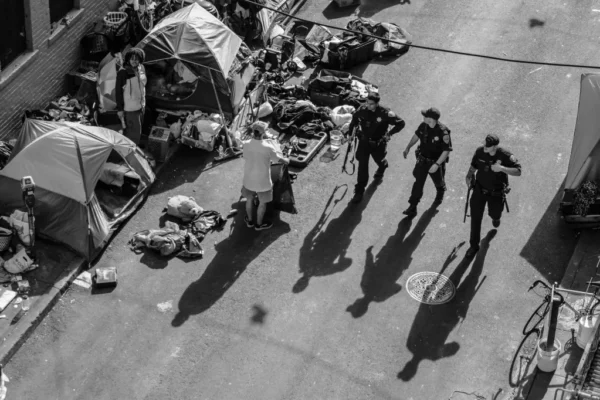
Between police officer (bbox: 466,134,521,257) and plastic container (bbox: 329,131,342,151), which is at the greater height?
police officer (bbox: 466,134,521,257)

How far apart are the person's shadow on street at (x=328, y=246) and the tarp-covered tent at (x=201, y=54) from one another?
11.0 ft

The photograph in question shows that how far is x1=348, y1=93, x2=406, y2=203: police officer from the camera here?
56.1 ft

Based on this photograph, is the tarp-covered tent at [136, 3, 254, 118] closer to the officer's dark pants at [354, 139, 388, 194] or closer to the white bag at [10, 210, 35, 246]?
the officer's dark pants at [354, 139, 388, 194]

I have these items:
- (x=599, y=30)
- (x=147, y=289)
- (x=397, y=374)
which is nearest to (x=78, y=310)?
(x=147, y=289)

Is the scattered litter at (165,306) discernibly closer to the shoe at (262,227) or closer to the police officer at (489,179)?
the shoe at (262,227)

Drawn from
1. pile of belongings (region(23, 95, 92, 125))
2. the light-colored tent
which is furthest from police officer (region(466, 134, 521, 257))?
pile of belongings (region(23, 95, 92, 125))

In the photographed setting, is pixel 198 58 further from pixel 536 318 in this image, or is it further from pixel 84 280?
pixel 536 318

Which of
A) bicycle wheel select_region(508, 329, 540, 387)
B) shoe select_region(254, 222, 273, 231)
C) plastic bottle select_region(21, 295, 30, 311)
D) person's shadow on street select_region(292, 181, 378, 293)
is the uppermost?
bicycle wheel select_region(508, 329, 540, 387)

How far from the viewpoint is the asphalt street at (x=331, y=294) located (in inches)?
576

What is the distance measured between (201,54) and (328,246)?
462 cm

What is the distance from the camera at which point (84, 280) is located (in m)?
16.1

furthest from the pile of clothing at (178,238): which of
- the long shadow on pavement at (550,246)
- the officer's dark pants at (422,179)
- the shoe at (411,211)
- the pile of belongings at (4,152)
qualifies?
the long shadow on pavement at (550,246)

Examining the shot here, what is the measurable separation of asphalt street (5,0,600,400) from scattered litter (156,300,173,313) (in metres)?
0.06

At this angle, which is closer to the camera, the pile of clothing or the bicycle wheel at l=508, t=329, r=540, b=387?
the bicycle wheel at l=508, t=329, r=540, b=387
